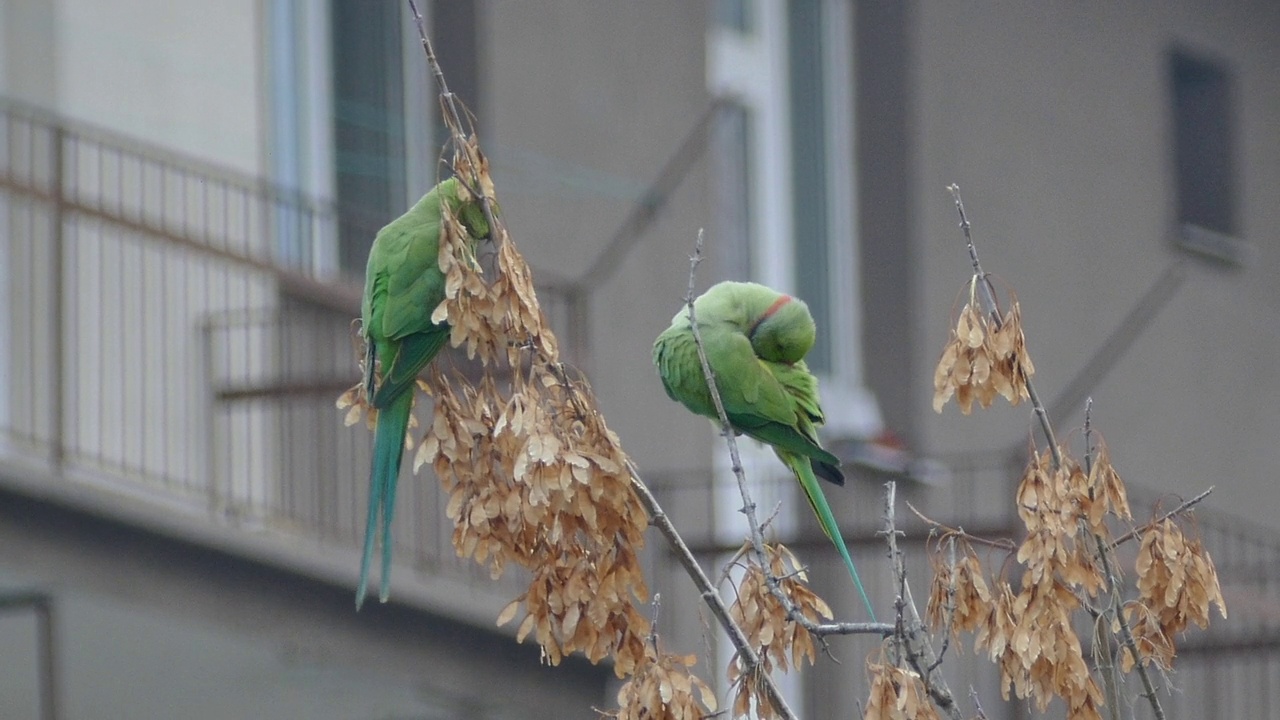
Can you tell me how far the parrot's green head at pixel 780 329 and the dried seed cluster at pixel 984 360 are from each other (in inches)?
39.9

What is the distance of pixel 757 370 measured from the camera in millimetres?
4199

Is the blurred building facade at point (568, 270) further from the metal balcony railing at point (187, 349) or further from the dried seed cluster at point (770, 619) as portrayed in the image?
the dried seed cluster at point (770, 619)

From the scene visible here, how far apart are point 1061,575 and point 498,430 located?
2.70 feet

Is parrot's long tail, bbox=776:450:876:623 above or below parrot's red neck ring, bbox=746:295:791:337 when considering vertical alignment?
below

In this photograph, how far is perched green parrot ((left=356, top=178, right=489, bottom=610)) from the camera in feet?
12.0

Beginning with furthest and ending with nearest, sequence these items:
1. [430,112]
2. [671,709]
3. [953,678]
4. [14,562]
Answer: [953,678]
[430,112]
[14,562]
[671,709]

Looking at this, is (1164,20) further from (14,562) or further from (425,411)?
(14,562)

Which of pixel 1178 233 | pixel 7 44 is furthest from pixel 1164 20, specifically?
pixel 7 44

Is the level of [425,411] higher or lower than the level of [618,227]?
Result: lower

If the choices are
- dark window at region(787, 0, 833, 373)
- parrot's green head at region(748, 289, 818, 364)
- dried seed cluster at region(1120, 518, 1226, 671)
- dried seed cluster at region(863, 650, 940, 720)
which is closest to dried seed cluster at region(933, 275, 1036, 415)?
dried seed cluster at region(1120, 518, 1226, 671)

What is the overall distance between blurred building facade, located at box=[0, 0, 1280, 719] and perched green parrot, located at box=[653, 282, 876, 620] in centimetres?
169

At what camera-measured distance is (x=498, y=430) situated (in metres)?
3.06

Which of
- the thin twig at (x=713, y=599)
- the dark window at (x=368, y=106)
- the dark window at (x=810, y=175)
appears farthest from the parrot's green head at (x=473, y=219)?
the dark window at (x=810, y=175)

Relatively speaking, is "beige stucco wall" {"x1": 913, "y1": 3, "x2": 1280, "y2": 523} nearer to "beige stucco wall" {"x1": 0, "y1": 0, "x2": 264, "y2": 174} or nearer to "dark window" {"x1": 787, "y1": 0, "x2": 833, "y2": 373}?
"dark window" {"x1": 787, "y1": 0, "x2": 833, "y2": 373}
